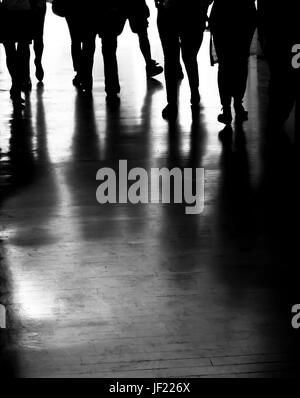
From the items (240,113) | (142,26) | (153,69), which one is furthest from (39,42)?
(240,113)

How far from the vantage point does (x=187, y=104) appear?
10.8 meters

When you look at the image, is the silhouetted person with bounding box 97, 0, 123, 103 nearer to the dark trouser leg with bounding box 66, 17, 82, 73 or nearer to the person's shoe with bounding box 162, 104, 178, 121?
the dark trouser leg with bounding box 66, 17, 82, 73

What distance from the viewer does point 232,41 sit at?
902 cm

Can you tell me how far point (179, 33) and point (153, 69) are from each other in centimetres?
343

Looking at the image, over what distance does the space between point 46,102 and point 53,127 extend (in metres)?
1.63

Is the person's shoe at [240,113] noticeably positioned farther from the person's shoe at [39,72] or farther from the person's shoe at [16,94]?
the person's shoe at [39,72]

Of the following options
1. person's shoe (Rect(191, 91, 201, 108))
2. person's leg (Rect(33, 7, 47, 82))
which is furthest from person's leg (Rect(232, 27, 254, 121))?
person's leg (Rect(33, 7, 47, 82))

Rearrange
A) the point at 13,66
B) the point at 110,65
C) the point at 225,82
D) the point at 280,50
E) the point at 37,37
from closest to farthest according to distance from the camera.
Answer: the point at 280,50 → the point at 225,82 → the point at 13,66 → the point at 110,65 → the point at 37,37

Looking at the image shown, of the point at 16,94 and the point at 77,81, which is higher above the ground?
the point at 16,94

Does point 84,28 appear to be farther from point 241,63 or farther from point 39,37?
point 241,63

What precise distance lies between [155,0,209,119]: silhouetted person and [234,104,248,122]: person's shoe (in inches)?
25.5

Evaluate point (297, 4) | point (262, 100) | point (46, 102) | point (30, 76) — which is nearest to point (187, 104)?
point (262, 100)

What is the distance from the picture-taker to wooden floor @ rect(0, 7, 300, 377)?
4148mm
